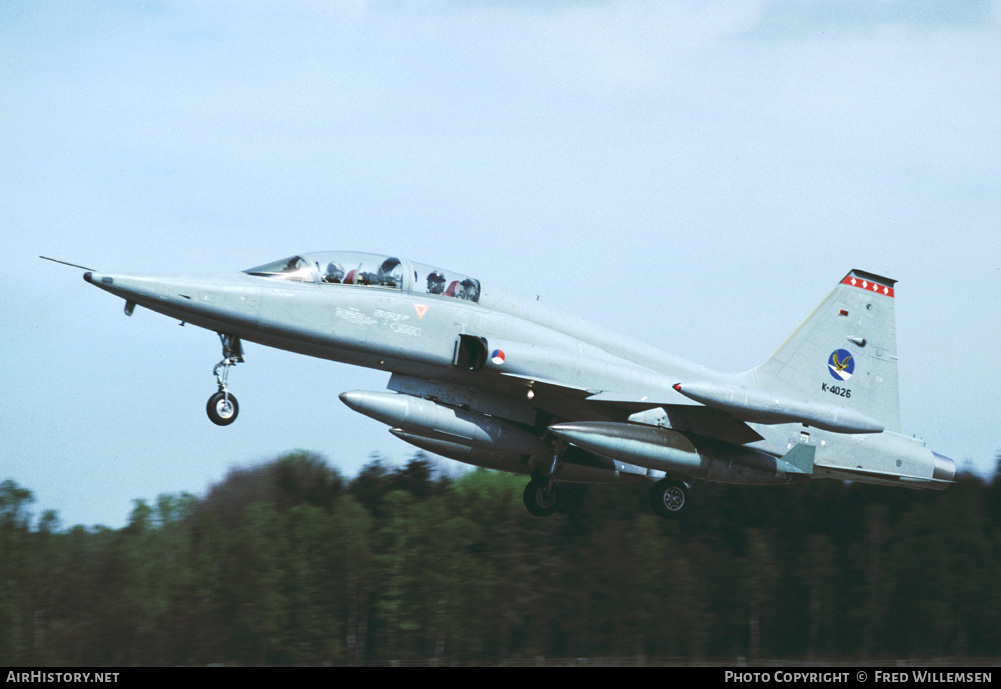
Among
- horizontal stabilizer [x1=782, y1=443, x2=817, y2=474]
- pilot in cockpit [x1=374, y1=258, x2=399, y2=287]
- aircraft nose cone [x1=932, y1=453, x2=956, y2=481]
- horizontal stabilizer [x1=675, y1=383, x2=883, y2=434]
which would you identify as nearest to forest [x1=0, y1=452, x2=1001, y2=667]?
aircraft nose cone [x1=932, y1=453, x2=956, y2=481]

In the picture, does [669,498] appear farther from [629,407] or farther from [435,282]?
[435,282]

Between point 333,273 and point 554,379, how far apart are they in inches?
159

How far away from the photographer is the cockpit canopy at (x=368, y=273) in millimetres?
16422

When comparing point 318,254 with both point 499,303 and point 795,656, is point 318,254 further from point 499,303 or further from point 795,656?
point 795,656

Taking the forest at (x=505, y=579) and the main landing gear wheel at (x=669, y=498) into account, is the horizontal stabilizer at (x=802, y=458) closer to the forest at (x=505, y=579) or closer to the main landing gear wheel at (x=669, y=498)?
the main landing gear wheel at (x=669, y=498)

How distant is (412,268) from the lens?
56.4 feet

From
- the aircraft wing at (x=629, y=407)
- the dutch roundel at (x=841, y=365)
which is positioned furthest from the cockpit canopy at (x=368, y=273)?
the dutch roundel at (x=841, y=365)

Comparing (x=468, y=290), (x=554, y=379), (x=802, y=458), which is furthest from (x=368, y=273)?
(x=802, y=458)

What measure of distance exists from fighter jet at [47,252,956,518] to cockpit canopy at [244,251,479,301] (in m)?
0.02

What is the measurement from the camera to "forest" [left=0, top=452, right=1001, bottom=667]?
50250mm

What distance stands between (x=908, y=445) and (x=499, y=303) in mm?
9034

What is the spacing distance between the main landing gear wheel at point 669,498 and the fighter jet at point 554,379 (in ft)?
0.11

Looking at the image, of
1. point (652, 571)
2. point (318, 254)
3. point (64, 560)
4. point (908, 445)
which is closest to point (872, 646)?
point (652, 571)

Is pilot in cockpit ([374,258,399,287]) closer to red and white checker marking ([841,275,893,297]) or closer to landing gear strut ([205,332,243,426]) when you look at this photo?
landing gear strut ([205,332,243,426])
